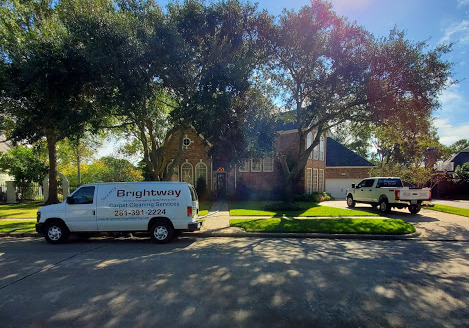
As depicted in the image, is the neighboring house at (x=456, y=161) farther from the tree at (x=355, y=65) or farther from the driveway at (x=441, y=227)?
the tree at (x=355, y=65)

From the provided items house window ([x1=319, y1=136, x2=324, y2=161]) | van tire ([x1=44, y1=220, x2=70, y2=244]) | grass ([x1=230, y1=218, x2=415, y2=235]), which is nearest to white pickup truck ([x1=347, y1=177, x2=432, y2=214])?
grass ([x1=230, y1=218, x2=415, y2=235])

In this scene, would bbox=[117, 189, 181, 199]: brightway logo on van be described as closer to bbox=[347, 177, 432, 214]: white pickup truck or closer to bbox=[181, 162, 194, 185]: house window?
bbox=[347, 177, 432, 214]: white pickup truck

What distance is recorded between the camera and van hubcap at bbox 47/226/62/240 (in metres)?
9.02

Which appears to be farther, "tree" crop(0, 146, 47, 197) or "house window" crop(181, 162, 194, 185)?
"house window" crop(181, 162, 194, 185)

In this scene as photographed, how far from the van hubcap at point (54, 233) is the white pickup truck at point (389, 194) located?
15534 millimetres

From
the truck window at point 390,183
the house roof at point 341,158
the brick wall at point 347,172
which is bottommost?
the truck window at point 390,183

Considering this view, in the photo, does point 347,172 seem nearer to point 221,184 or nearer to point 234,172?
point 234,172

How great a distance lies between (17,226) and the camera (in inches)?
463

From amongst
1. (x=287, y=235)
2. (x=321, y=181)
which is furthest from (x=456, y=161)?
(x=287, y=235)

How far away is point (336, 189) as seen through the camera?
98.3 feet

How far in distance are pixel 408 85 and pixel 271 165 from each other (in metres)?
13.7

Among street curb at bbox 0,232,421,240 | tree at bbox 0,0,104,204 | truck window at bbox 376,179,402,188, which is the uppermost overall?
tree at bbox 0,0,104,204

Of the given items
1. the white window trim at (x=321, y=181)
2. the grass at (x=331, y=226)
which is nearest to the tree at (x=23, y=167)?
the grass at (x=331, y=226)

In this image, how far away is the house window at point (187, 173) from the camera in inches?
959
